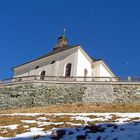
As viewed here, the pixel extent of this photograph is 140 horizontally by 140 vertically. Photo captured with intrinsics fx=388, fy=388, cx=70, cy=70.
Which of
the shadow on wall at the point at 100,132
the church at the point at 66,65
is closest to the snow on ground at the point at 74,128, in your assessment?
the shadow on wall at the point at 100,132

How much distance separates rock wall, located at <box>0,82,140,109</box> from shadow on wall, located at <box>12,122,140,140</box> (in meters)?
21.9

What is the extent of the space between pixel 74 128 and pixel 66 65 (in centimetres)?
3385

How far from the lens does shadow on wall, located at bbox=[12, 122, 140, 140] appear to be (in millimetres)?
15177

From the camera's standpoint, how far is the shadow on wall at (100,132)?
598 inches

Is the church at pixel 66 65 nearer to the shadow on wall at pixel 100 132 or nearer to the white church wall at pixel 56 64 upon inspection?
the white church wall at pixel 56 64

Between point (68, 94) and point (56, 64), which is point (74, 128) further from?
point (56, 64)

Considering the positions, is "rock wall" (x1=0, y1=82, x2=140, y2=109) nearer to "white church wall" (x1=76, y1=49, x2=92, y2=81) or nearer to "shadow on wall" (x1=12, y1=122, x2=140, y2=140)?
"white church wall" (x1=76, y1=49, x2=92, y2=81)

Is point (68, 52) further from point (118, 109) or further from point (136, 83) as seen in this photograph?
point (118, 109)

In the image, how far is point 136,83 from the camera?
41031 millimetres

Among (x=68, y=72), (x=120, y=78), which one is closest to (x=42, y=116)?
(x=120, y=78)

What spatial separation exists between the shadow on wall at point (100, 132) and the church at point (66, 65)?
31068 millimetres

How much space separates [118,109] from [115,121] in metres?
9.87

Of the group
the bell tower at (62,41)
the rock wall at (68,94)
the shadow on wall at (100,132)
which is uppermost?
the bell tower at (62,41)

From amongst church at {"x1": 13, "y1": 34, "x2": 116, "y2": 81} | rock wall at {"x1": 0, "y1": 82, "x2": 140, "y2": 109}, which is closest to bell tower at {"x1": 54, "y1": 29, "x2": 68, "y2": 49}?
church at {"x1": 13, "y1": 34, "x2": 116, "y2": 81}
